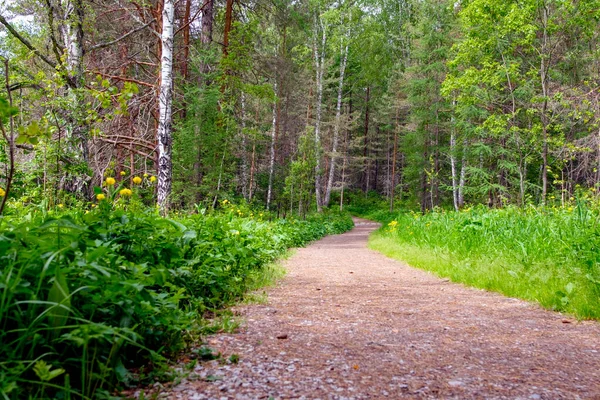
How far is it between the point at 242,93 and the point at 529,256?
1586 centimetres

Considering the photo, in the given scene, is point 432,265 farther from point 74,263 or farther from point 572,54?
point 572,54

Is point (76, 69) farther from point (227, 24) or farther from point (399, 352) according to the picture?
point (227, 24)

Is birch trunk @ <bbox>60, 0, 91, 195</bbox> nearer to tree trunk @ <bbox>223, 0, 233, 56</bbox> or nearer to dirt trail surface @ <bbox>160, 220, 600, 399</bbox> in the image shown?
dirt trail surface @ <bbox>160, 220, 600, 399</bbox>

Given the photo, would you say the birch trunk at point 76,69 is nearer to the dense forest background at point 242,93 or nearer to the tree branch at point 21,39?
the dense forest background at point 242,93

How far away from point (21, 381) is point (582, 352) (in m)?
2.81

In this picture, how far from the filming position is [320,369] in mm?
1827

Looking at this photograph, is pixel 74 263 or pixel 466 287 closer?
pixel 74 263

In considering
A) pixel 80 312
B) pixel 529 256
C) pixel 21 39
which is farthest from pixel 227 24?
pixel 80 312

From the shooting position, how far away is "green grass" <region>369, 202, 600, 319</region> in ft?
11.4

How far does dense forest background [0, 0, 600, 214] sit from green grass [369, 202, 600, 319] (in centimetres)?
165

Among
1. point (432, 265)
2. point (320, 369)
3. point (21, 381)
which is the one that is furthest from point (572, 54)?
point (21, 381)

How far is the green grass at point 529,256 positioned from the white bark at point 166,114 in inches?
195

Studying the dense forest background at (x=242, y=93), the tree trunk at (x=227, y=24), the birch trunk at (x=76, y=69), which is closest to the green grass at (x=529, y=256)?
the dense forest background at (x=242, y=93)

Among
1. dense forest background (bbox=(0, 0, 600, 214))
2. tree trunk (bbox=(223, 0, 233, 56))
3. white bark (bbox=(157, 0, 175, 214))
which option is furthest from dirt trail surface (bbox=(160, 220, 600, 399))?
tree trunk (bbox=(223, 0, 233, 56))
